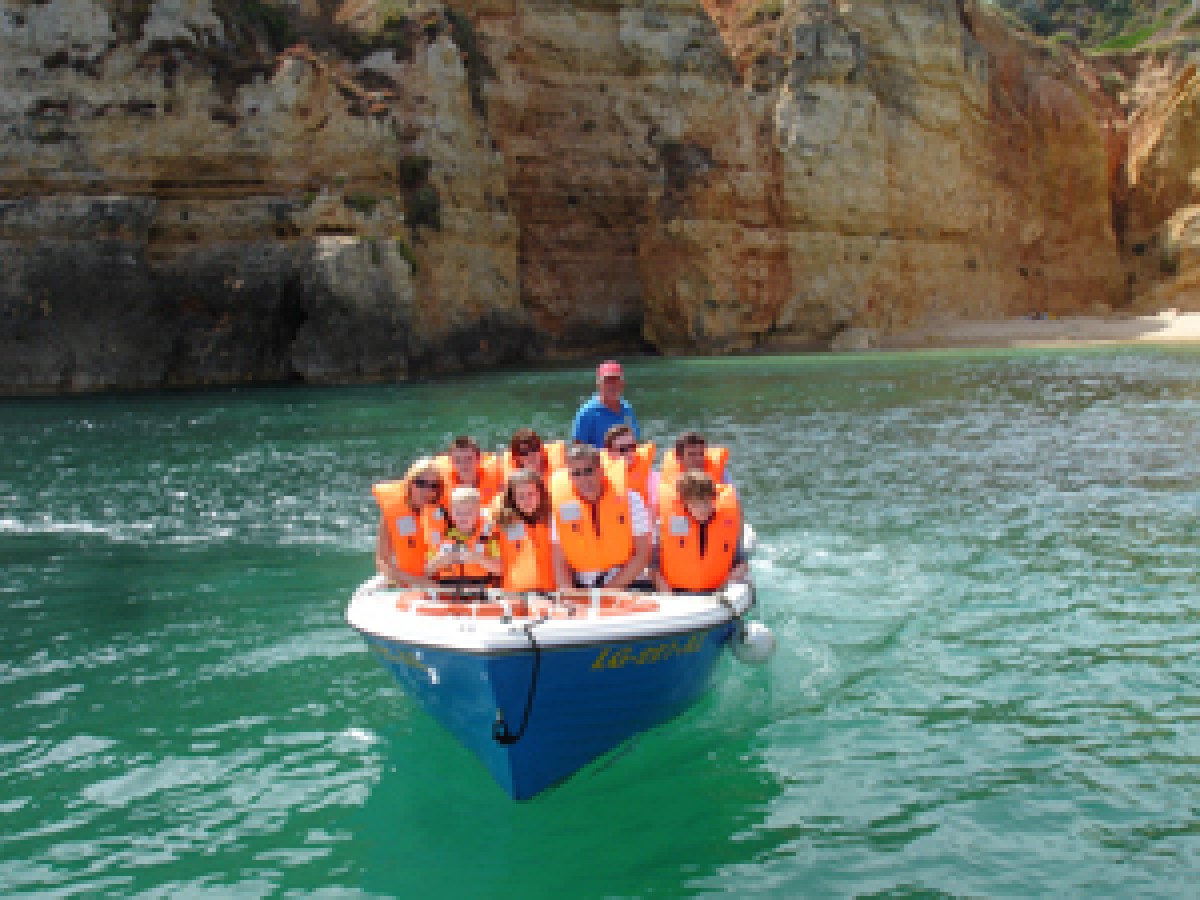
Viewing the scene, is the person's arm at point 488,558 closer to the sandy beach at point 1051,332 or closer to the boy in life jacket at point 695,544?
the boy in life jacket at point 695,544

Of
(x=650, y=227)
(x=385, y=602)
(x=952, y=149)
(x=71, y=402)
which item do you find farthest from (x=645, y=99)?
(x=385, y=602)

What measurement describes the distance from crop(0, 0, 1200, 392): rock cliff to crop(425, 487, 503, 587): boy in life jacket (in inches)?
1052

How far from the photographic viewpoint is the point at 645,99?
4309 cm

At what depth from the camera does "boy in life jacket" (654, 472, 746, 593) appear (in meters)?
7.46

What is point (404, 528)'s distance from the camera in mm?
7863

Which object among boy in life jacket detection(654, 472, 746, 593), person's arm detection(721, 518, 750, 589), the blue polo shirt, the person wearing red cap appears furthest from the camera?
the blue polo shirt

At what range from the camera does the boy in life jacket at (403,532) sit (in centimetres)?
775

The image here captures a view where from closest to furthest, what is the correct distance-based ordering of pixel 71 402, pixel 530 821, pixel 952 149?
pixel 530 821 < pixel 71 402 < pixel 952 149

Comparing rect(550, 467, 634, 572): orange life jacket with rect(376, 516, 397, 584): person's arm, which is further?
rect(376, 516, 397, 584): person's arm

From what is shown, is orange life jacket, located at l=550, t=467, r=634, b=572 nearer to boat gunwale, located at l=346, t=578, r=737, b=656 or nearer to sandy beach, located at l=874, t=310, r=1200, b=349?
boat gunwale, located at l=346, t=578, r=737, b=656

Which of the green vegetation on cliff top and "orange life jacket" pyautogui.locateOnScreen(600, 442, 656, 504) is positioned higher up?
the green vegetation on cliff top

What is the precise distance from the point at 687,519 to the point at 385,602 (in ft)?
7.08

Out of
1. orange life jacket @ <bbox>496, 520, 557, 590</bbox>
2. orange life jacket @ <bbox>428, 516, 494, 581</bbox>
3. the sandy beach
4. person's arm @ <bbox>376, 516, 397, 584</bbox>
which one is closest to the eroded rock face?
the sandy beach

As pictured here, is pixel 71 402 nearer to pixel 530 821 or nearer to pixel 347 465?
pixel 347 465
